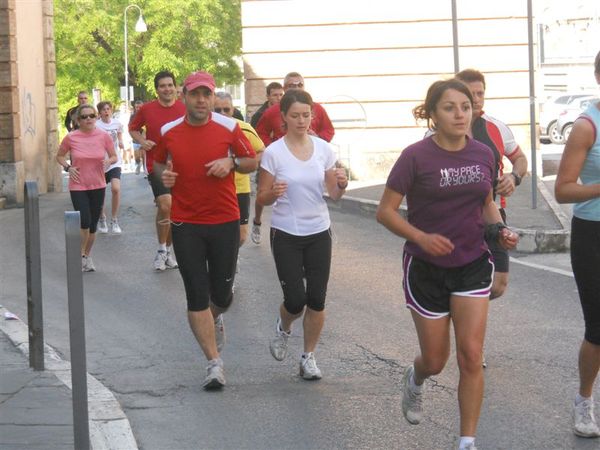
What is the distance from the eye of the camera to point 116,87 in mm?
62594

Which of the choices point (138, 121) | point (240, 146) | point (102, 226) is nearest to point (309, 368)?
point (240, 146)

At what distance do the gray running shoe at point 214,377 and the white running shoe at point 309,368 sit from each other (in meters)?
0.51

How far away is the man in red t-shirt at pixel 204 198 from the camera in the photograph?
7543mm

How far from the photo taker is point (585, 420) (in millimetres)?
6234

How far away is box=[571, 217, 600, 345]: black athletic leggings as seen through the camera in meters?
6.15

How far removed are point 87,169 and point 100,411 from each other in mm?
6724

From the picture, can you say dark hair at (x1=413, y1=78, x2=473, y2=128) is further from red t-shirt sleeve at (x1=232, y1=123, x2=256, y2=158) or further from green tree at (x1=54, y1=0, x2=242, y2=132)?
green tree at (x1=54, y1=0, x2=242, y2=132)

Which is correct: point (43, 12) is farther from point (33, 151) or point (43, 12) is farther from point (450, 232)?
point (450, 232)

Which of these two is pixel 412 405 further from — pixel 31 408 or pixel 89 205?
pixel 89 205

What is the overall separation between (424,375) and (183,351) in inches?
113

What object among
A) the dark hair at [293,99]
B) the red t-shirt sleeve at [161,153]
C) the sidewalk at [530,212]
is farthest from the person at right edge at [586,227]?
the sidewalk at [530,212]

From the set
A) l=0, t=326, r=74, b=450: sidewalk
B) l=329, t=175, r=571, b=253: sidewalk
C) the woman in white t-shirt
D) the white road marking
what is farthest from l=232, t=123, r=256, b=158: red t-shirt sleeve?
→ the white road marking

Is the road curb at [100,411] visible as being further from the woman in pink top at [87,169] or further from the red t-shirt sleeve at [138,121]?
the red t-shirt sleeve at [138,121]

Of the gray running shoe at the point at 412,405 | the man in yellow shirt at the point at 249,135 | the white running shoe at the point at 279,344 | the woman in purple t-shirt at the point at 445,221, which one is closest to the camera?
the woman in purple t-shirt at the point at 445,221
